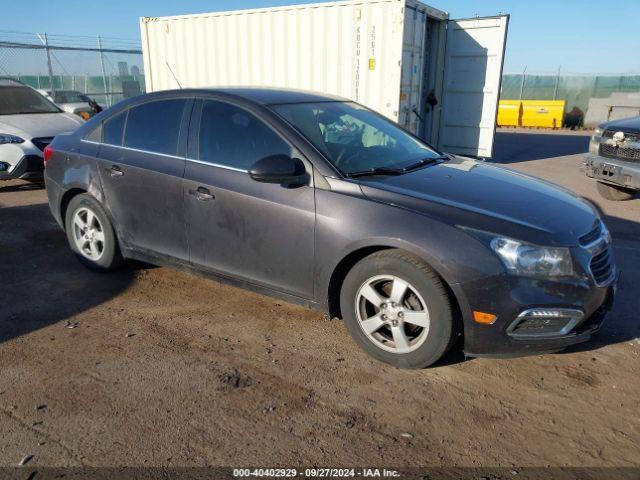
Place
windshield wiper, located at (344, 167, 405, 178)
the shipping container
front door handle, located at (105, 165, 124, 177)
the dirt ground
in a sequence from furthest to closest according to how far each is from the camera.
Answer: the shipping container → front door handle, located at (105, 165, 124, 177) → windshield wiper, located at (344, 167, 405, 178) → the dirt ground

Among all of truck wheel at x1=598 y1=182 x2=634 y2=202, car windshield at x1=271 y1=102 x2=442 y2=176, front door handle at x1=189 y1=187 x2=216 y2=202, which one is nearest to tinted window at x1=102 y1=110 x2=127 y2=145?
front door handle at x1=189 y1=187 x2=216 y2=202

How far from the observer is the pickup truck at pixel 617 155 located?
6953 millimetres

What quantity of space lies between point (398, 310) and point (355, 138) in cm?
141

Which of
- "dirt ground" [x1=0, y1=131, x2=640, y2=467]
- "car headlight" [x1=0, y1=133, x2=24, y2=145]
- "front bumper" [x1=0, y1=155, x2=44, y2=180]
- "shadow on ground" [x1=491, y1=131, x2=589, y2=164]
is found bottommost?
"dirt ground" [x1=0, y1=131, x2=640, y2=467]

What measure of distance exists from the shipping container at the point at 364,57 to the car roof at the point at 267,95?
A: 174 inches

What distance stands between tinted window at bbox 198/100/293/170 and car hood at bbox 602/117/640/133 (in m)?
5.77

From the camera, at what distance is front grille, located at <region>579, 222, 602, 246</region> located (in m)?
3.02

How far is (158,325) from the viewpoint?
12.4ft

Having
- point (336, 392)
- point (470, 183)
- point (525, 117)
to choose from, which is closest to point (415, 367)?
point (336, 392)

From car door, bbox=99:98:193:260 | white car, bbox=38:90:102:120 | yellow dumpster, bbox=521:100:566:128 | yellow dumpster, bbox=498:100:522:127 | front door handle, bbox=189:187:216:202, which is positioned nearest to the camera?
front door handle, bbox=189:187:216:202

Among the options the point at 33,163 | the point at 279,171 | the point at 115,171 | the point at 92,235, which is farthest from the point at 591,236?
the point at 33,163

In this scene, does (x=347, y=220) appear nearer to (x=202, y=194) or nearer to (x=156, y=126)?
(x=202, y=194)

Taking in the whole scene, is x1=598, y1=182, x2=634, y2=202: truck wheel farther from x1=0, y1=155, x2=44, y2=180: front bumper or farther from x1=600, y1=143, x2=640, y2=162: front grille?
x1=0, y1=155, x2=44, y2=180: front bumper

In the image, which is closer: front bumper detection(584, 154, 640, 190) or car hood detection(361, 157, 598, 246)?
car hood detection(361, 157, 598, 246)
